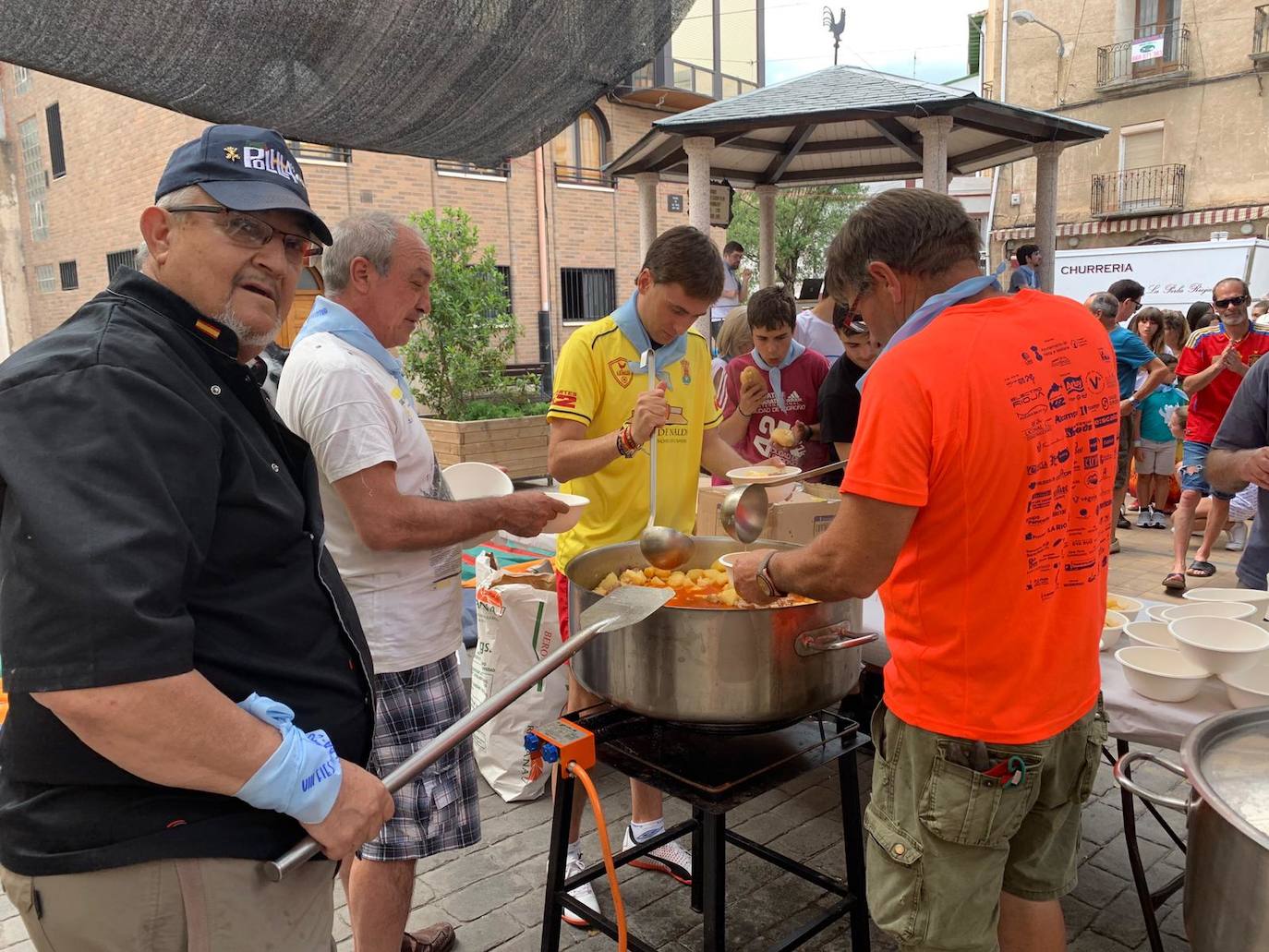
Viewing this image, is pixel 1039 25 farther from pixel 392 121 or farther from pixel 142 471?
pixel 142 471

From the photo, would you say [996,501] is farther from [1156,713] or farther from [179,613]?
[179,613]

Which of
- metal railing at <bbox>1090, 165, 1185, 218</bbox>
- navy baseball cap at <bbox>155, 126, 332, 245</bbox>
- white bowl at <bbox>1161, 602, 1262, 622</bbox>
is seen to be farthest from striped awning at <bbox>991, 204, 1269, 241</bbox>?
navy baseball cap at <bbox>155, 126, 332, 245</bbox>

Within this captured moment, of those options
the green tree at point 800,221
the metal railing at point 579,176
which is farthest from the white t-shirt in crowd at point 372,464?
the green tree at point 800,221

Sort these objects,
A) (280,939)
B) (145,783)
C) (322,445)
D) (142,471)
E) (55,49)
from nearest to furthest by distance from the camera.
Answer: (142,471) < (145,783) < (280,939) < (322,445) < (55,49)

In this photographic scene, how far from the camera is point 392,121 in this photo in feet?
10.8

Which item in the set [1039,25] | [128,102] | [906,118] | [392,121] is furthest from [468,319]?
[1039,25]

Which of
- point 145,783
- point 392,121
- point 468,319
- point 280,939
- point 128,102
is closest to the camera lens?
point 145,783

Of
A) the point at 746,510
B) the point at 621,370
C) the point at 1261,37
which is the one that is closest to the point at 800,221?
the point at 1261,37

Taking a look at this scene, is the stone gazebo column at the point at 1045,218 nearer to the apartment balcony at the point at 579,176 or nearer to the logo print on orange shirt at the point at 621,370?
the logo print on orange shirt at the point at 621,370

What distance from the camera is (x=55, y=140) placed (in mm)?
20656

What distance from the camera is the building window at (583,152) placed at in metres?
19.8

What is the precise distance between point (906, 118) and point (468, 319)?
5.40 m

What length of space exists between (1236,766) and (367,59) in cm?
319

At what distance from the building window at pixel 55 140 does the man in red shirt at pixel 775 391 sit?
22.1 m
